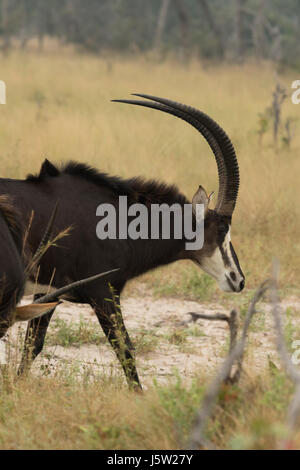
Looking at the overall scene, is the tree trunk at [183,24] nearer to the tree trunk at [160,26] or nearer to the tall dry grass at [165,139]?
the tree trunk at [160,26]

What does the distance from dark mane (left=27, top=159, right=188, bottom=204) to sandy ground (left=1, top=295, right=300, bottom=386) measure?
0.75 m

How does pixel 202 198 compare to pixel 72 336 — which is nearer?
pixel 202 198

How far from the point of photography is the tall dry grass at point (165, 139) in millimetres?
7501

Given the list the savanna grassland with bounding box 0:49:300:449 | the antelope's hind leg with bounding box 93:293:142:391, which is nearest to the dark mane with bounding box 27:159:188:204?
the antelope's hind leg with bounding box 93:293:142:391

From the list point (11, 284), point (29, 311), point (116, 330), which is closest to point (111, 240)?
point (116, 330)

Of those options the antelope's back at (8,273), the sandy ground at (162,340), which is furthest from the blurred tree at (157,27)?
the antelope's back at (8,273)

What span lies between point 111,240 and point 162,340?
1.31 m

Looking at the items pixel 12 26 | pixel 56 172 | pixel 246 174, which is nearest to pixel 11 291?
pixel 56 172

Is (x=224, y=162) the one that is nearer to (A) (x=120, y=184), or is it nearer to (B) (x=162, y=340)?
(A) (x=120, y=184)

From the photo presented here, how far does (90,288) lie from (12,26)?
22.1 m

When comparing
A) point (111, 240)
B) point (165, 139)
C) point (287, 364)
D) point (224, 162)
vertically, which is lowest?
point (287, 364)

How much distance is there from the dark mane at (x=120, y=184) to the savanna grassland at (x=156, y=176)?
1057 mm

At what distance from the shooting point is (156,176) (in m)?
8.55
